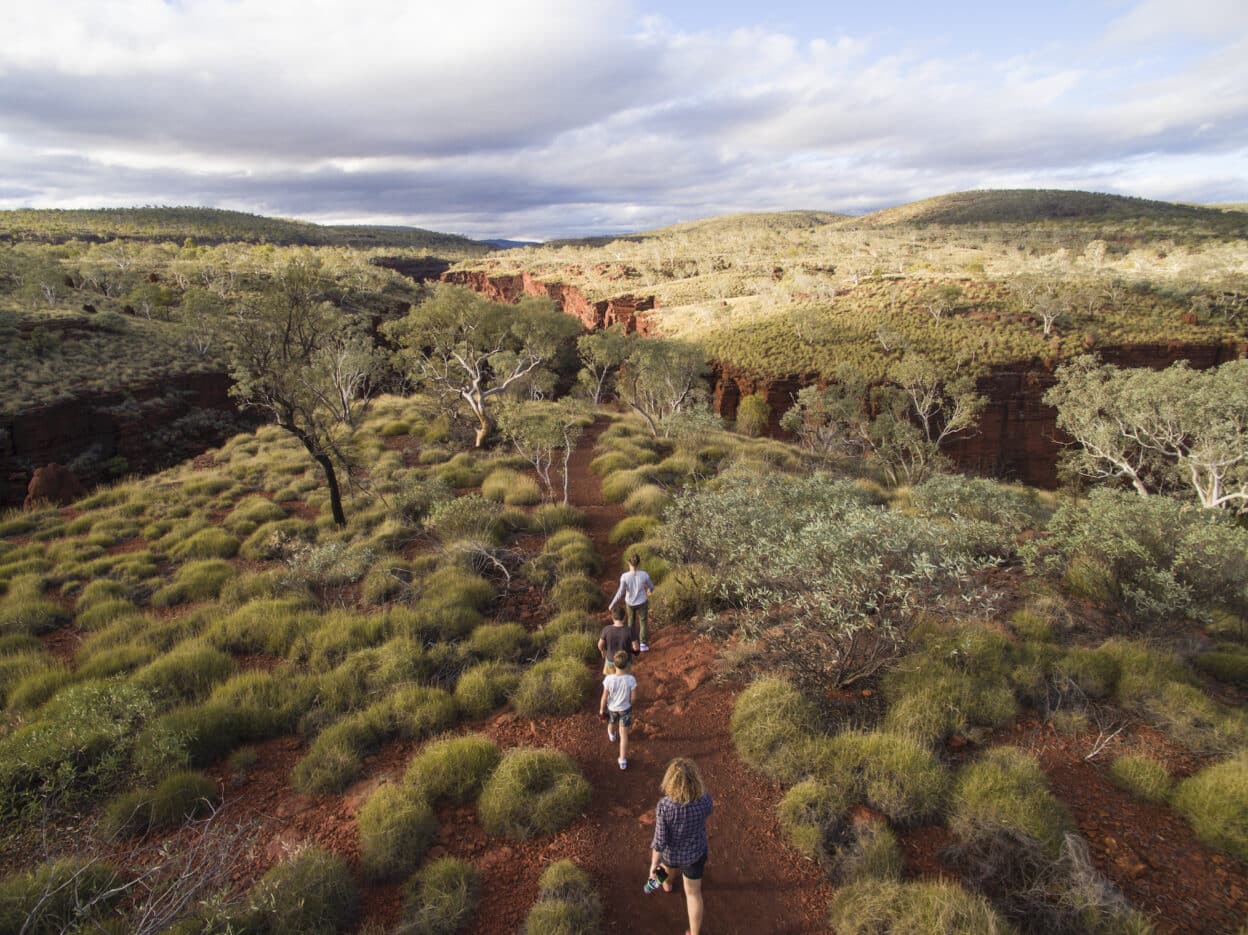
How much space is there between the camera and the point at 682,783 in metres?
3.92

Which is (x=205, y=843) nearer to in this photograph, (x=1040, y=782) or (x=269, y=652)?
(x=269, y=652)

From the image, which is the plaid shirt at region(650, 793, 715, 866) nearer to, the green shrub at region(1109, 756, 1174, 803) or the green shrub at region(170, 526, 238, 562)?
the green shrub at region(1109, 756, 1174, 803)

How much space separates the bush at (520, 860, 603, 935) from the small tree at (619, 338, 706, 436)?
73.9 ft

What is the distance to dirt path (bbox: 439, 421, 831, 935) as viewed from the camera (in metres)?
4.07

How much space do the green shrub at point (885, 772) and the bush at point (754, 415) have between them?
26122mm

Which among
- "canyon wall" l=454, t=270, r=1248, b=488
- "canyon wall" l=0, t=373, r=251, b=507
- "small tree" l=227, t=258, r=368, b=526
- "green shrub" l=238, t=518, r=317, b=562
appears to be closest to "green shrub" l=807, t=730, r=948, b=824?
"green shrub" l=238, t=518, r=317, b=562

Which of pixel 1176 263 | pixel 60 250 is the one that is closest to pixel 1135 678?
pixel 1176 263

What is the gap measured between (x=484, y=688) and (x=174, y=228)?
342 feet

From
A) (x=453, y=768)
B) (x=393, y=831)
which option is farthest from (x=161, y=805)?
(x=453, y=768)

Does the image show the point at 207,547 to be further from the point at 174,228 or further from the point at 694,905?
the point at 174,228

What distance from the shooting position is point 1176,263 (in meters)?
41.8

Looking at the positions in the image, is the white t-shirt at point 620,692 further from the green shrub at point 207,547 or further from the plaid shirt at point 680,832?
the green shrub at point 207,547

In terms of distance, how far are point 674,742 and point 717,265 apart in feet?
226

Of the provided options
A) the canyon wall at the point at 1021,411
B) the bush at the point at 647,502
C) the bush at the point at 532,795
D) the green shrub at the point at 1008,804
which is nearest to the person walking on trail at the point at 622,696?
the bush at the point at 532,795
